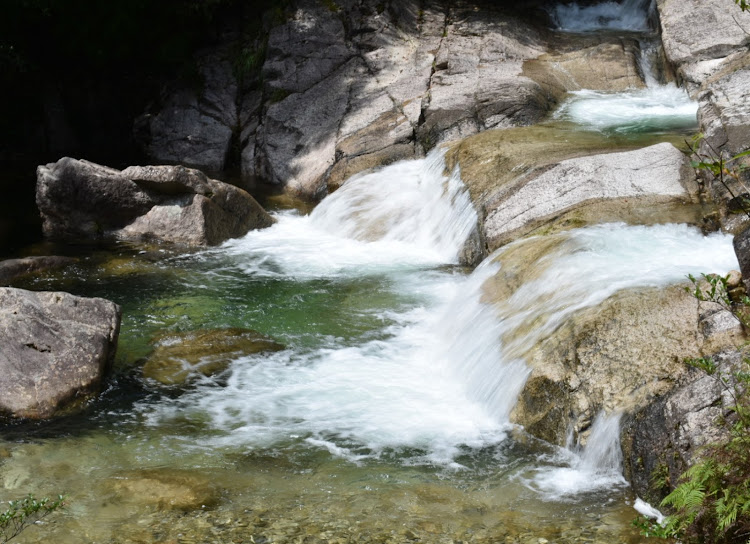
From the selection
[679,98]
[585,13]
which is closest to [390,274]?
[679,98]

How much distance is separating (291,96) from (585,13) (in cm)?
662

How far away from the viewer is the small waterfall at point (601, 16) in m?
16.5

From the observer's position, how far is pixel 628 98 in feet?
43.6

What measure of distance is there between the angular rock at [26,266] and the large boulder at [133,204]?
123 cm

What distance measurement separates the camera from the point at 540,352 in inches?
234

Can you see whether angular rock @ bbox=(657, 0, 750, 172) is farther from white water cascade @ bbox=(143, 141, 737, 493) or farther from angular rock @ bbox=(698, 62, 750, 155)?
white water cascade @ bbox=(143, 141, 737, 493)

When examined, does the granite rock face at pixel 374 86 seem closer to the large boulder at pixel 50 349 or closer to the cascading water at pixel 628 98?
the cascading water at pixel 628 98

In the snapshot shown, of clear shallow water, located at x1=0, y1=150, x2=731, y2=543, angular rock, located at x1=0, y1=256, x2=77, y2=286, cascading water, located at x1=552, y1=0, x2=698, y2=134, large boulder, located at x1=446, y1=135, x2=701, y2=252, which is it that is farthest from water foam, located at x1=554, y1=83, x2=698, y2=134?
angular rock, located at x1=0, y1=256, x2=77, y2=286

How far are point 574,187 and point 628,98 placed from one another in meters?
5.53

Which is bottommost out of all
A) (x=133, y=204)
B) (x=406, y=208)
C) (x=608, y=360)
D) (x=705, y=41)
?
(x=133, y=204)

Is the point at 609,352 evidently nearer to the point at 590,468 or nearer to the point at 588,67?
the point at 590,468

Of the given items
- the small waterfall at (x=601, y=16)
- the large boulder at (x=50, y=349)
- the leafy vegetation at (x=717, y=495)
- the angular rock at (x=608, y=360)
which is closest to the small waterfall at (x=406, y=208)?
the angular rock at (x=608, y=360)

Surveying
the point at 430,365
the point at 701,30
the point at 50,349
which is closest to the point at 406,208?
the point at 430,365

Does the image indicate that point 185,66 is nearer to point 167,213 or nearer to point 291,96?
point 291,96
